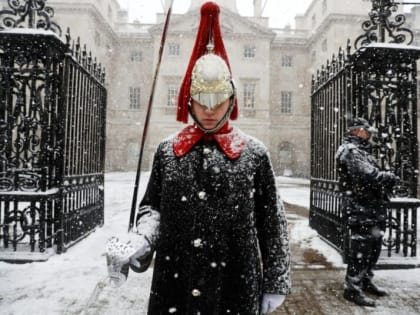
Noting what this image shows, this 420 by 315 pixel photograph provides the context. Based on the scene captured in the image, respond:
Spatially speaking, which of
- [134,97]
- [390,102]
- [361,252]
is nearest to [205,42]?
[361,252]

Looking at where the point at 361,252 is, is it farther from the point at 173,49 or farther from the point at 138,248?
the point at 173,49

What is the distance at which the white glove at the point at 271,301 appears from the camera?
2.15m

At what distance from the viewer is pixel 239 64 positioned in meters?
34.9

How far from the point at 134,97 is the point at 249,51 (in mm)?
11640


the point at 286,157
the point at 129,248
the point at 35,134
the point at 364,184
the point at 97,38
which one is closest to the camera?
the point at 129,248

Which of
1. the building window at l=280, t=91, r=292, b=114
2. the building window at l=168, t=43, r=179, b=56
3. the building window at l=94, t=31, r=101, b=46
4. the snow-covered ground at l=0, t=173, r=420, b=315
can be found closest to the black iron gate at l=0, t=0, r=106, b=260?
the snow-covered ground at l=0, t=173, r=420, b=315

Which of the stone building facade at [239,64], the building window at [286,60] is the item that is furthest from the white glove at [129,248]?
the building window at [286,60]

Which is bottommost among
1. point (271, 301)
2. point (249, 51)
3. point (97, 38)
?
point (271, 301)

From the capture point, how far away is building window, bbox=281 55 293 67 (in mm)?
38719

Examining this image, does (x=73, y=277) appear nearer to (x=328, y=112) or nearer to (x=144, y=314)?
(x=144, y=314)

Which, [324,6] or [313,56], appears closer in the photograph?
[324,6]

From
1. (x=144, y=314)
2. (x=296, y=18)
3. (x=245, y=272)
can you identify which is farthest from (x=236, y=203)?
(x=296, y=18)

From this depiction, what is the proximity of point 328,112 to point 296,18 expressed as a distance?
38911 millimetres

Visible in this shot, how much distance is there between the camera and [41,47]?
6211 mm
